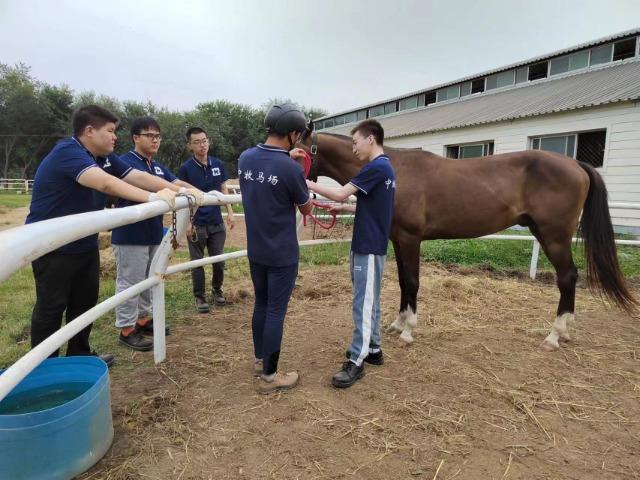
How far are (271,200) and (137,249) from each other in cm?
153

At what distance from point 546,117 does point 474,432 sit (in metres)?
12.2

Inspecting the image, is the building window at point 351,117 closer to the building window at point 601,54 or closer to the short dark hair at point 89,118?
the building window at point 601,54

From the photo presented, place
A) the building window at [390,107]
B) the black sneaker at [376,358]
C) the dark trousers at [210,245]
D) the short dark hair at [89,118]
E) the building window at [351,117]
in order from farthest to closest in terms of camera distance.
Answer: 1. the building window at [351,117]
2. the building window at [390,107]
3. the dark trousers at [210,245]
4. the black sneaker at [376,358]
5. the short dark hair at [89,118]

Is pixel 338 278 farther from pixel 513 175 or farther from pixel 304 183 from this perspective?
pixel 304 183

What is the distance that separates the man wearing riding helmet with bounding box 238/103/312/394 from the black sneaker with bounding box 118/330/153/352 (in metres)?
1.09

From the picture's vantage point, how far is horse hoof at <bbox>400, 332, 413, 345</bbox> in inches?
132

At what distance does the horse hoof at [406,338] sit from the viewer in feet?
11.0

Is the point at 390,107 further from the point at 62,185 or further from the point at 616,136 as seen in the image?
the point at 62,185

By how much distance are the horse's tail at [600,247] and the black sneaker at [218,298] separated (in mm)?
3752

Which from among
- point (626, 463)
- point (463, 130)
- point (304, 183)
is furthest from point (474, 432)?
point (463, 130)

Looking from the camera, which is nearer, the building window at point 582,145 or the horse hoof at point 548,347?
the horse hoof at point 548,347

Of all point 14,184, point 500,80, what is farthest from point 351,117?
point 14,184

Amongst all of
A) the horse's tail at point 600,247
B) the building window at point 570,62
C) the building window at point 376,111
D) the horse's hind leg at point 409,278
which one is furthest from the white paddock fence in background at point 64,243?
the building window at point 376,111

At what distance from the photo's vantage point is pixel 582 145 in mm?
11125
